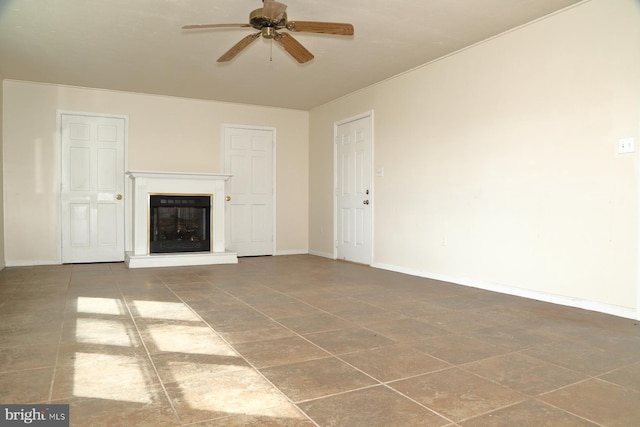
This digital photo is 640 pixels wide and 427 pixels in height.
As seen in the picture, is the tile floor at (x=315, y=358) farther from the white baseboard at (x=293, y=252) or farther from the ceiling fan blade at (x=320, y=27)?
the white baseboard at (x=293, y=252)

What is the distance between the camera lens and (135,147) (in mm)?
6469

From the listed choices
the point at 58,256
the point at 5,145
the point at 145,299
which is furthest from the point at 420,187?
the point at 5,145

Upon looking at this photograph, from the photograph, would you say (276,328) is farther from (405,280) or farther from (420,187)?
(420,187)

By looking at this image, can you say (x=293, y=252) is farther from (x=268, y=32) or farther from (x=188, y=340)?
(x=188, y=340)

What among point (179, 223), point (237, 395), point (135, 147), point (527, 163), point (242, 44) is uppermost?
point (242, 44)

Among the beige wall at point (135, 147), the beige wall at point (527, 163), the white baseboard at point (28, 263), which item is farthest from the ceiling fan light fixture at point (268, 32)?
the white baseboard at point (28, 263)

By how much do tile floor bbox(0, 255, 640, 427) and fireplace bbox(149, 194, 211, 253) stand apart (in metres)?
2.01

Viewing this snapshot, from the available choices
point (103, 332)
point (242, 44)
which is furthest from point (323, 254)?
point (103, 332)

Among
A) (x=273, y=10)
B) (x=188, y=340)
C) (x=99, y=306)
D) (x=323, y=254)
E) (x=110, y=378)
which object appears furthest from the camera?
(x=323, y=254)

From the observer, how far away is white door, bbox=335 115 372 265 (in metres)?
6.07

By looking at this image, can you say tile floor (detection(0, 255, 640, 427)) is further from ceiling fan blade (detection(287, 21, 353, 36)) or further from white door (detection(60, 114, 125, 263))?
white door (detection(60, 114, 125, 263))

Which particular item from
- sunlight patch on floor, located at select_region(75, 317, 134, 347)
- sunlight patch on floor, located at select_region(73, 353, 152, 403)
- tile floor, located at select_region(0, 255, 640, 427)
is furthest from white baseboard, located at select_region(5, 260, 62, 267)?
sunlight patch on floor, located at select_region(73, 353, 152, 403)

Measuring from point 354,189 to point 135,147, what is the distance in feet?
11.0

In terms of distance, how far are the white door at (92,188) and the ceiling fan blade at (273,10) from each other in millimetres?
4203
